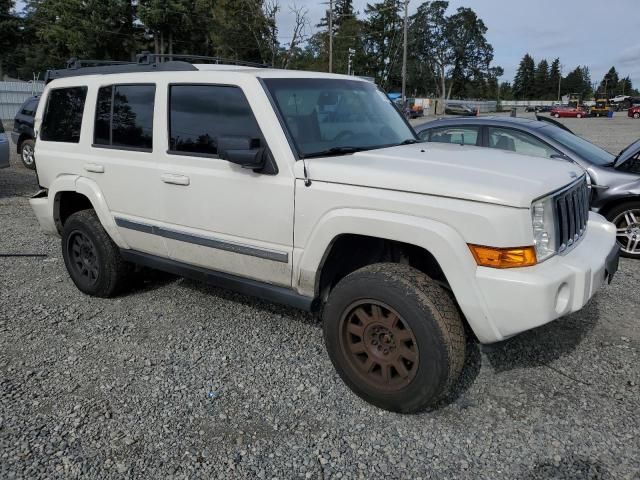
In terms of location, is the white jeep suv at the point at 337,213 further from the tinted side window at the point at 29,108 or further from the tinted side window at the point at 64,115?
the tinted side window at the point at 29,108

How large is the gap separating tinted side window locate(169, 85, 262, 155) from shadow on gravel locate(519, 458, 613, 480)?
2.34 m

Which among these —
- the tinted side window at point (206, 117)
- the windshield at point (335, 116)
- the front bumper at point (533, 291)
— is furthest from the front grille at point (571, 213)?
the tinted side window at point (206, 117)

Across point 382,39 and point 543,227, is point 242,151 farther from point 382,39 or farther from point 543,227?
point 382,39

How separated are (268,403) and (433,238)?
54.9 inches

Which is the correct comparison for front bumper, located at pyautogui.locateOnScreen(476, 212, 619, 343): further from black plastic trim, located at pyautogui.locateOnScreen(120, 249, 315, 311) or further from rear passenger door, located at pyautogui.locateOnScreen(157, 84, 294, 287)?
rear passenger door, located at pyautogui.locateOnScreen(157, 84, 294, 287)

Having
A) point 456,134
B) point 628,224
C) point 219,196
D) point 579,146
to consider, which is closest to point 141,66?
point 219,196

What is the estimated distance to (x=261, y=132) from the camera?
342 centimetres

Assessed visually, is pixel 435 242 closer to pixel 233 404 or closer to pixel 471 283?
pixel 471 283

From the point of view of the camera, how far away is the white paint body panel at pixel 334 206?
107 inches

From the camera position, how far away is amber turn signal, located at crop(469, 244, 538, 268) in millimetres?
2707

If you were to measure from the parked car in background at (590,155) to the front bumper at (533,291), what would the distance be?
3.41 m

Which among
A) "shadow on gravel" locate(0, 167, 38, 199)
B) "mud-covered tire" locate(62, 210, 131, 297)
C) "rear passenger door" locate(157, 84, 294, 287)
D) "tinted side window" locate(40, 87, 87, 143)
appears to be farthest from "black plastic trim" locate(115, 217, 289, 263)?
"shadow on gravel" locate(0, 167, 38, 199)

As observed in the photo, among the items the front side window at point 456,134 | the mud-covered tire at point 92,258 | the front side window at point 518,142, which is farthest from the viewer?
the front side window at point 456,134

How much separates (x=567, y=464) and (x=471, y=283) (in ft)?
3.26
